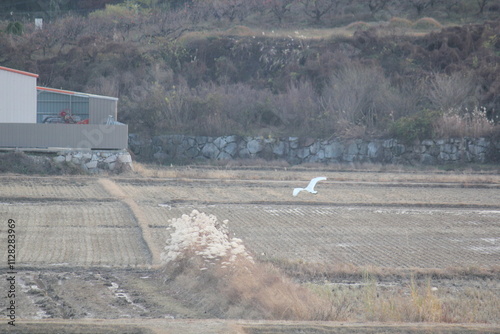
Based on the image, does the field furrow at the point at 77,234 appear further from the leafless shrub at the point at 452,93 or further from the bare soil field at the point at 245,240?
the leafless shrub at the point at 452,93

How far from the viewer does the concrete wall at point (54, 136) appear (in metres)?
28.2

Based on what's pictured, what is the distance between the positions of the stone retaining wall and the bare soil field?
26.6ft

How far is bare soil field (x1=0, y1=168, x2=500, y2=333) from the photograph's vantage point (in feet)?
31.0

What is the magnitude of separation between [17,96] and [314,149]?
16.9 metres

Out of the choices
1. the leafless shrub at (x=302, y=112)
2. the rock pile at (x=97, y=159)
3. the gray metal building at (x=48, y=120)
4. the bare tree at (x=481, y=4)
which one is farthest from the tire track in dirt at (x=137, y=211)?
the bare tree at (x=481, y=4)

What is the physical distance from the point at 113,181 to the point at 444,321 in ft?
63.2

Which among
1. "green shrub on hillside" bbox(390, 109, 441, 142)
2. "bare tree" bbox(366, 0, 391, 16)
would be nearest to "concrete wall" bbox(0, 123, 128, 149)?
"green shrub on hillside" bbox(390, 109, 441, 142)

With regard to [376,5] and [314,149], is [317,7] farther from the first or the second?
[314,149]

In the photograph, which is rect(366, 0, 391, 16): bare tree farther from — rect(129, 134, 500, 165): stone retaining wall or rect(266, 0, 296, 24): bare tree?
rect(129, 134, 500, 165): stone retaining wall

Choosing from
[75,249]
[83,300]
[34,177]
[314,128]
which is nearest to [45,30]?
[314,128]

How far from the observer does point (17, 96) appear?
100 ft

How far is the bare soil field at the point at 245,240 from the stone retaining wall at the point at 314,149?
809 centimetres

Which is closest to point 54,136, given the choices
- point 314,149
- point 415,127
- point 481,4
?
point 314,149

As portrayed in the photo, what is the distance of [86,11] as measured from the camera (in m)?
67.3
